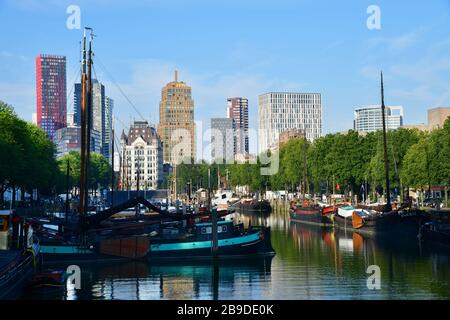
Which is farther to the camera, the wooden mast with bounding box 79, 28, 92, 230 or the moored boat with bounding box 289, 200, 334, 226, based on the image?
the moored boat with bounding box 289, 200, 334, 226

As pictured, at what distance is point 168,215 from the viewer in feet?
216

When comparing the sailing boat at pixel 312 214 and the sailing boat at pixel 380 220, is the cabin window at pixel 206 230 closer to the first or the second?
the sailing boat at pixel 380 220

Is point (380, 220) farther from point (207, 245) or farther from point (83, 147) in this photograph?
point (83, 147)

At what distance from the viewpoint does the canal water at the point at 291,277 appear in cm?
4341

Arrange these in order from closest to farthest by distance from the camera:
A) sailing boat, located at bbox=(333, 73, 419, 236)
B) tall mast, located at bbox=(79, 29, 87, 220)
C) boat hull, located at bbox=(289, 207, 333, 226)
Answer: tall mast, located at bbox=(79, 29, 87, 220) < sailing boat, located at bbox=(333, 73, 419, 236) < boat hull, located at bbox=(289, 207, 333, 226)

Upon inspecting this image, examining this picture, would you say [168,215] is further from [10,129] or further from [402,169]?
[402,169]

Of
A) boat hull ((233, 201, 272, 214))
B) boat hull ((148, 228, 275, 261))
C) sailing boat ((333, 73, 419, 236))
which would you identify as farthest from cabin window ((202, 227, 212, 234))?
boat hull ((233, 201, 272, 214))

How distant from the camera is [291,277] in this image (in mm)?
50625

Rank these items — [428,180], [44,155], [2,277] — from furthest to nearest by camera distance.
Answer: [44,155] → [428,180] → [2,277]

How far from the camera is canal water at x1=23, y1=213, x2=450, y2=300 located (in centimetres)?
4341

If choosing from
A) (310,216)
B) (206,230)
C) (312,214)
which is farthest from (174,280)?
(310,216)

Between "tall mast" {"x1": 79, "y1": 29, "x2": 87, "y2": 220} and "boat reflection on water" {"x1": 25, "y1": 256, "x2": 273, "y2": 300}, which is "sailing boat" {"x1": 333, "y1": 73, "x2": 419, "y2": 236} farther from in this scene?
"tall mast" {"x1": 79, "y1": 29, "x2": 87, "y2": 220}

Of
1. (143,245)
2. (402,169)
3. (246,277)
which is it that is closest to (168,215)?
(143,245)

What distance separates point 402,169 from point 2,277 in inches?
3591
